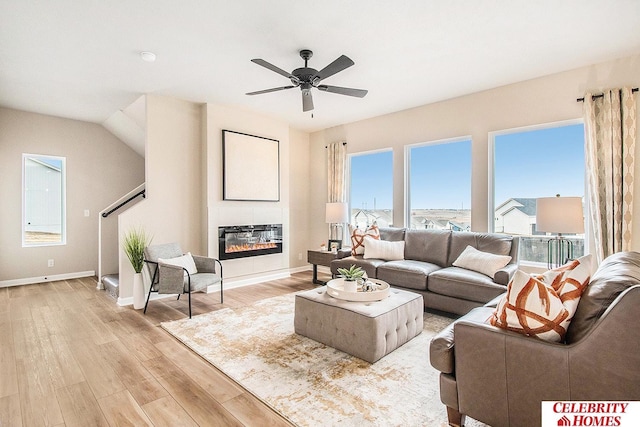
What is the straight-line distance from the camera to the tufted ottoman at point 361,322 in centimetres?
260

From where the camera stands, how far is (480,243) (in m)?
4.08

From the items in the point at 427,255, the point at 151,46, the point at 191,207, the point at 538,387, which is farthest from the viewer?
the point at 191,207

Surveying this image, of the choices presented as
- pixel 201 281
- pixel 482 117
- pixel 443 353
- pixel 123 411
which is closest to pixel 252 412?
pixel 123 411

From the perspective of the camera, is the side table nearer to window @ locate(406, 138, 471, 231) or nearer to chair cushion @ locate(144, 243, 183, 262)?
window @ locate(406, 138, 471, 231)

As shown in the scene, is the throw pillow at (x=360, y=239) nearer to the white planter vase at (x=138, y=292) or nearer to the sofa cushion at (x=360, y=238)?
the sofa cushion at (x=360, y=238)

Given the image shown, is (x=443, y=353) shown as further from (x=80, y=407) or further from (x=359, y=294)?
(x=80, y=407)

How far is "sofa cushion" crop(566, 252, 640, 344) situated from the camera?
149 centimetres

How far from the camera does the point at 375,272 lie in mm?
4316

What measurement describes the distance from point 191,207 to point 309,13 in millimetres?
3443

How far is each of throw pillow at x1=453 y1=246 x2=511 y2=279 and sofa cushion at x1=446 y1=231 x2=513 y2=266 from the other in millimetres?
107

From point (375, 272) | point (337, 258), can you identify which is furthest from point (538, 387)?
point (337, 258)

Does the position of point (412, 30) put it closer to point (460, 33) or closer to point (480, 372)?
point (460, 33)

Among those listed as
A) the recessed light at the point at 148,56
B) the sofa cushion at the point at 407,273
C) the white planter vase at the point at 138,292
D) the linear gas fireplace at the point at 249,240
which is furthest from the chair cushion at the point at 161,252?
the sofa cushion at the point at 407,273

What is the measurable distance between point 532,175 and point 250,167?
418cm
